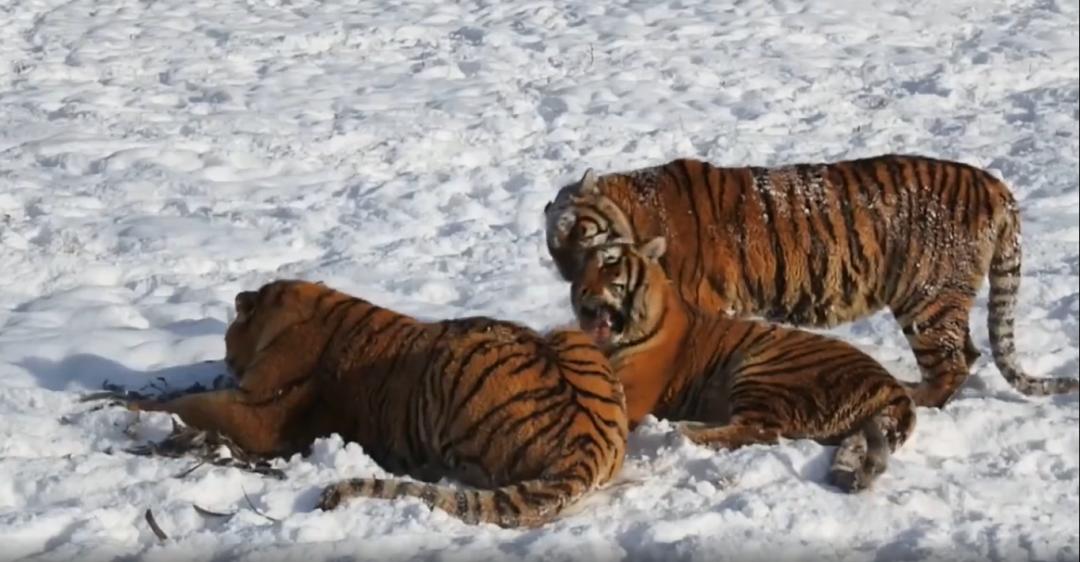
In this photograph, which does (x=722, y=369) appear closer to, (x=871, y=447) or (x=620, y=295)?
(x=620, y=295)

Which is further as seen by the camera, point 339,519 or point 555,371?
point 555,371

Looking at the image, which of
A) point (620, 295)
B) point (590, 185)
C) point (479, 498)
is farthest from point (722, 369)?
point (479, 498)

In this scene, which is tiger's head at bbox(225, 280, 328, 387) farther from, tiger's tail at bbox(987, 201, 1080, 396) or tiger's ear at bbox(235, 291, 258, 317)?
tiger's tail at bbox(987, 201, 1080, 396)

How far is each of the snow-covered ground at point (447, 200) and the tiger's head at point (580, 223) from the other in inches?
17.8

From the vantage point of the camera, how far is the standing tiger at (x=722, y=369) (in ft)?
18.0

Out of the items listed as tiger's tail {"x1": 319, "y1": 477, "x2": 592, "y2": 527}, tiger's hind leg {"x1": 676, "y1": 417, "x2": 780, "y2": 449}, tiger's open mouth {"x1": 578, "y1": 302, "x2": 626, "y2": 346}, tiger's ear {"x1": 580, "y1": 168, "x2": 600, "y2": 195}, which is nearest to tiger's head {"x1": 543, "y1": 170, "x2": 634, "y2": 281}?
tiger's ear {"x1": 580, "y1": 168, "x2": 600, "y2": 195}

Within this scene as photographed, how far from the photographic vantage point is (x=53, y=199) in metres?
8.91

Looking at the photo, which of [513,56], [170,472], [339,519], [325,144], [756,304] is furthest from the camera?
[513,56]

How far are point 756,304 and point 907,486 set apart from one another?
1.85m

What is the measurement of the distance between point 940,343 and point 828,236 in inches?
26.3

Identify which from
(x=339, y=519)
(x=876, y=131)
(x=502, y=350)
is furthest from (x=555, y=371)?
(x=876, y=131)

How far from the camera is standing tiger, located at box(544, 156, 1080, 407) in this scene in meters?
6.71

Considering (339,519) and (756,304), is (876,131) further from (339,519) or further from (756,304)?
(339,519)

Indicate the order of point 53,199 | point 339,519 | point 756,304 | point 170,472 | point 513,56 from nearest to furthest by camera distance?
point 339,519 → point 170,472 → point 756,304 → point 53,199 → point 513,56
